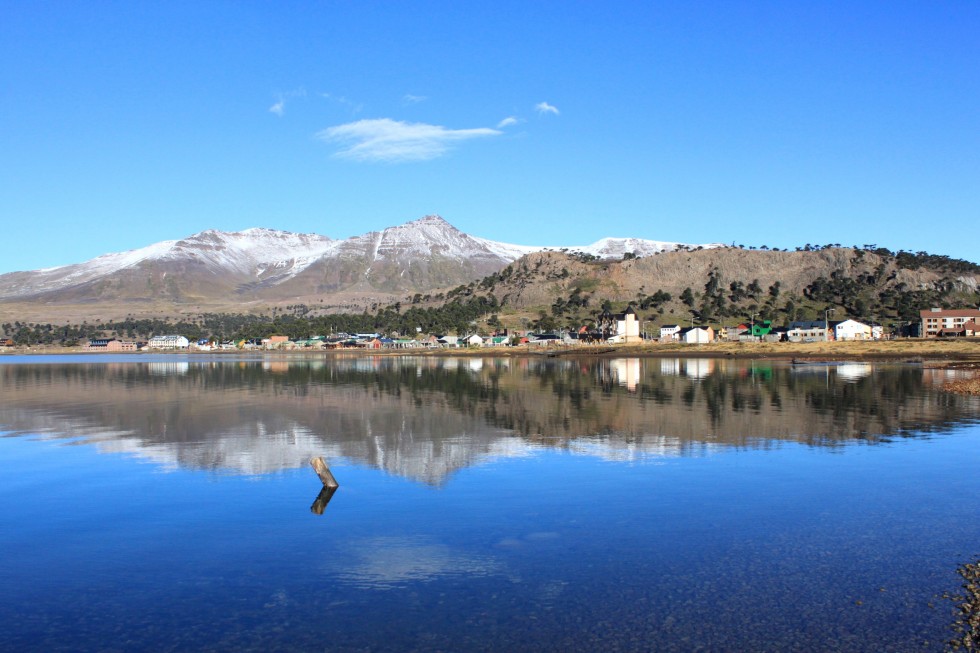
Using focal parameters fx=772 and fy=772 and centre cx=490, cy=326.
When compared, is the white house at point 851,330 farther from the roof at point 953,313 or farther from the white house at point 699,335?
the white house at point 699,335

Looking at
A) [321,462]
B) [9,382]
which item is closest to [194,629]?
[321,462]

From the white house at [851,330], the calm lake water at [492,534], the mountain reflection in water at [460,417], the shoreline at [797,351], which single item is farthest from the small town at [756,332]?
the calm lake water at [492,534]

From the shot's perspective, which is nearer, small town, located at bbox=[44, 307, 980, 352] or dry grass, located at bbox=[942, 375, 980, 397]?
dry grass, located at bbox=[942, 375, 980, 397]

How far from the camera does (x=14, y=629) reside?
1376cm

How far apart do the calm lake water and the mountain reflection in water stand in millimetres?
339

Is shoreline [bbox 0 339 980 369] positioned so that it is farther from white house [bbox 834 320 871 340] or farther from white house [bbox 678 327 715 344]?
white house [bbox 834 320 871 340]

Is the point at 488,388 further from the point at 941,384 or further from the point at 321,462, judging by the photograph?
the point at 321,462

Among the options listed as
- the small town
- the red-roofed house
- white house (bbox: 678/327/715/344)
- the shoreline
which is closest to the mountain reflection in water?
the shoreline

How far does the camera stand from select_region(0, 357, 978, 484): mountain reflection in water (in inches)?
1268

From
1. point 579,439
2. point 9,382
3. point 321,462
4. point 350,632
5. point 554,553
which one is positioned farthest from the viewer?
point 9,382

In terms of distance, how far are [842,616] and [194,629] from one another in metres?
11.5

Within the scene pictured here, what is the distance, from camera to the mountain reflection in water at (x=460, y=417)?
32219mm

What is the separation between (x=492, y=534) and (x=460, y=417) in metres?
25.1

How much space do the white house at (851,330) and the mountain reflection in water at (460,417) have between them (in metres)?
97.5
